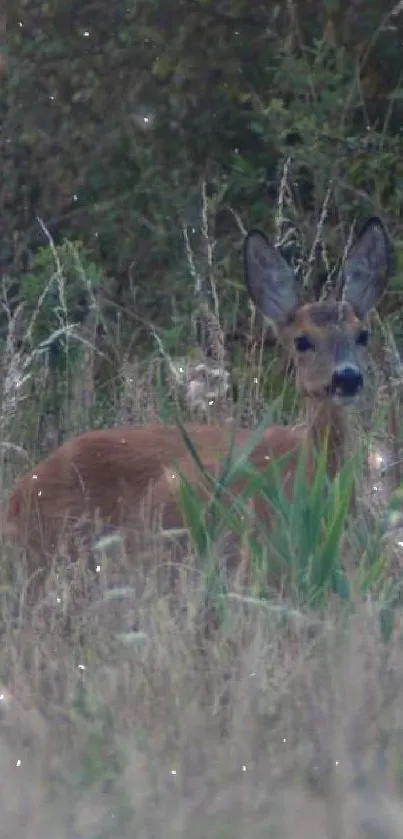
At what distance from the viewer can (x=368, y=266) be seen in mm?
6758

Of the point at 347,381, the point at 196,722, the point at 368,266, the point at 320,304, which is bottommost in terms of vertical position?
the point at 196,722

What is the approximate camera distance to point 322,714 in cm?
404

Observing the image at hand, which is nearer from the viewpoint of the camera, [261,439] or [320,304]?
[261,439]

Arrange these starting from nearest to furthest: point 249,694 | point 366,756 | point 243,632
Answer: point 366,756
point 249,694
point 243,632

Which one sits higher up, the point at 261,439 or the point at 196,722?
the point at 261,439

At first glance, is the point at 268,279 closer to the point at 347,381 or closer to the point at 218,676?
the point at 347,381

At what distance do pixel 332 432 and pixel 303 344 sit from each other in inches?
Result: 23.1

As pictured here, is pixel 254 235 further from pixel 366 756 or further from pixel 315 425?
pixel 366 756

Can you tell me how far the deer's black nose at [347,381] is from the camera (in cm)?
620

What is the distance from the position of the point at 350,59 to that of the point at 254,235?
2718mm

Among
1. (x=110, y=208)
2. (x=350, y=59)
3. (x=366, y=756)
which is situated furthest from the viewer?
(x=110, y=208)

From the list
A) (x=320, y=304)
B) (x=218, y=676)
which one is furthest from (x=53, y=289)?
(x=218, y=676)

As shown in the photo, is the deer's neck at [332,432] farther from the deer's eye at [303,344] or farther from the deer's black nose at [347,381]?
the deer's eye at [303,344]

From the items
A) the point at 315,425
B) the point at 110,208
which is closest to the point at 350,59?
the point at 110,208
